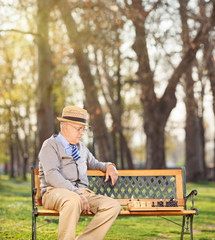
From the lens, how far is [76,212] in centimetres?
591

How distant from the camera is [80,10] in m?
17.2

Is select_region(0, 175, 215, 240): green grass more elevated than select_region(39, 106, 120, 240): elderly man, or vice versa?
select_region(39, 106, 120, 240): elderly man

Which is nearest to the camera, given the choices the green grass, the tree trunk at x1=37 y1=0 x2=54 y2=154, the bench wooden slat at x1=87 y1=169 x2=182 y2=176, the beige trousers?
the beige trousers

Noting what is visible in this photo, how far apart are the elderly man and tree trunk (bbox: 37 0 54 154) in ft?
31.1

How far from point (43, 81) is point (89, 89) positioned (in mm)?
1842

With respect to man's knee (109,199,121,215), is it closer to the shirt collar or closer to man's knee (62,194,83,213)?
man's knee (62,194,83,213)

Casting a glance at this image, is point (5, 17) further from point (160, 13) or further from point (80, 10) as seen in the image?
point (160, 13)

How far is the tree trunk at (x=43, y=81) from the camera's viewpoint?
640 inches

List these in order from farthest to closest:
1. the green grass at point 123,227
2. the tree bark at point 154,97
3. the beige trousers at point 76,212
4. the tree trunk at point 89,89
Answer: the tree bark at point 154,97 → the tree trunk at point 89,89 → the green grass at point 123,227 → the beige trousers at point 76,212

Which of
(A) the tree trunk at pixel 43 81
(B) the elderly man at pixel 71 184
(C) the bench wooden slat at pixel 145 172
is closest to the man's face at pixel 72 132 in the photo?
(B) the elderly man at pixel 71 184

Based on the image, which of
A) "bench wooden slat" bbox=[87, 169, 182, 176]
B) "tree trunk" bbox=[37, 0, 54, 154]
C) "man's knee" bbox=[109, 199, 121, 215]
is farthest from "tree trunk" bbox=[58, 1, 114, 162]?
"man's knee" bbox=[109, 199, 121, 215]

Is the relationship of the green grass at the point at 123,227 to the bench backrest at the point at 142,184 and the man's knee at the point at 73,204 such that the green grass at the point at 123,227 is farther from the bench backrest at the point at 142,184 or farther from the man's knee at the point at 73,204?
the man's knee at the point at 73,204

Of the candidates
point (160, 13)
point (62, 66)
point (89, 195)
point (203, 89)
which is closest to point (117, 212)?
point (89, 195)

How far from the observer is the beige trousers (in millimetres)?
5836
